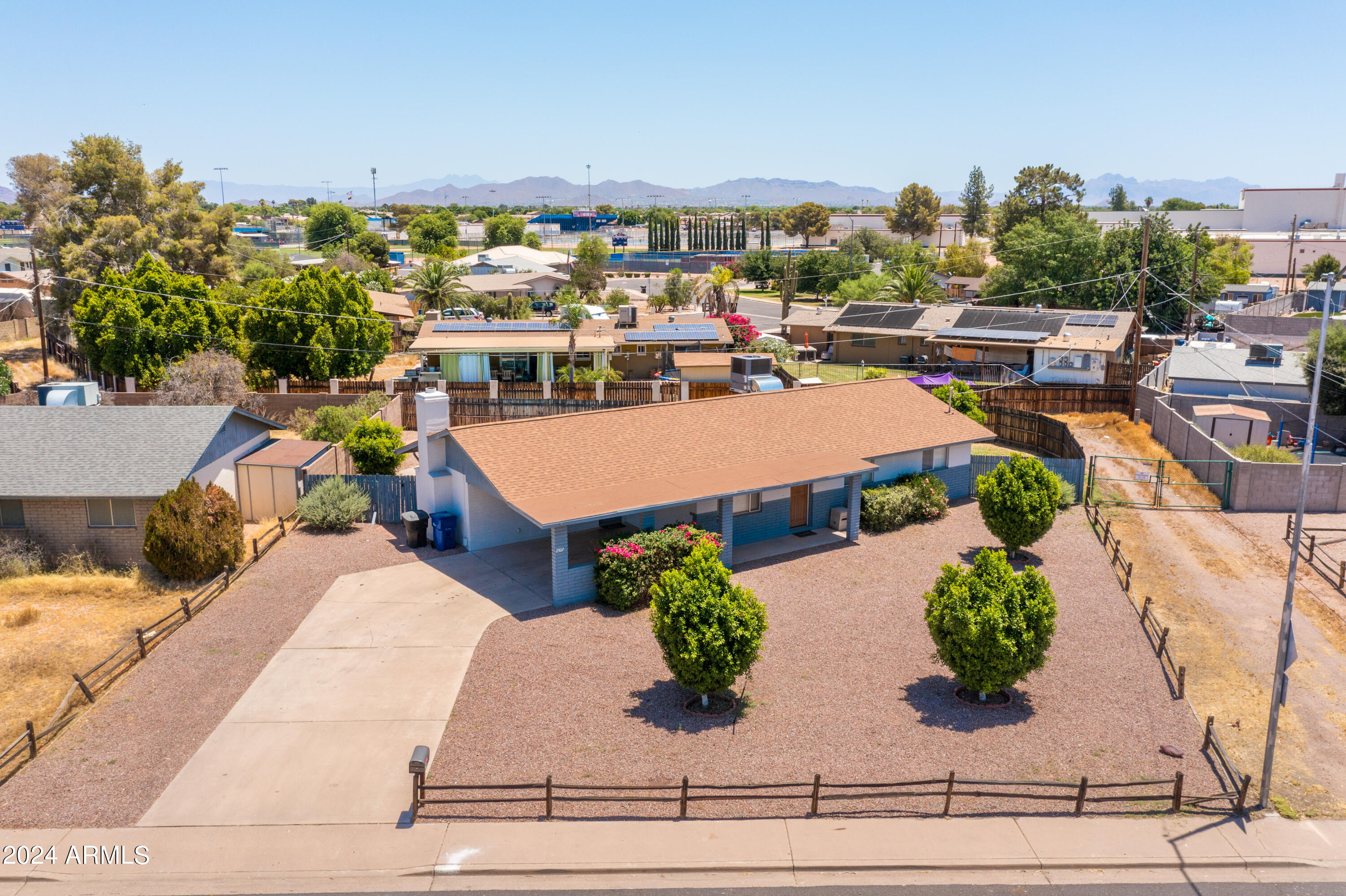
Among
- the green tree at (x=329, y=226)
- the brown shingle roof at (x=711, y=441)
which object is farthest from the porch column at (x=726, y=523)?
the green tree at (x=329, y=226)

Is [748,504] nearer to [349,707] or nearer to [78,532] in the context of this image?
[349,707]

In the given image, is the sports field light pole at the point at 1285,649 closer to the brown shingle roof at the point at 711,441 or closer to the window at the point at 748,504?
the brown shingle roof at the point at 711,441

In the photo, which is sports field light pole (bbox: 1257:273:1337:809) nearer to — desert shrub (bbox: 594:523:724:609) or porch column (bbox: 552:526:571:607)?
desert shrub (bbox: 594:523:724:609)

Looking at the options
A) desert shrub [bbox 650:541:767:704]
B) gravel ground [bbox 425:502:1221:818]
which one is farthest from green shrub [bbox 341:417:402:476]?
desert shrub [bbox 650:541:767:704]

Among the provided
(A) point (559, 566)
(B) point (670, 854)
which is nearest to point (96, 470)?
(A) point (559, 566)

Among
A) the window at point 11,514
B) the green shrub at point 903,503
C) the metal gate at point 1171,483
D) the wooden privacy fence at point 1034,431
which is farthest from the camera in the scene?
the wooden privacy fence at point 1034,431

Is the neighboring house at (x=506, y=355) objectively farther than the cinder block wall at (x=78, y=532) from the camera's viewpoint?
Yes
